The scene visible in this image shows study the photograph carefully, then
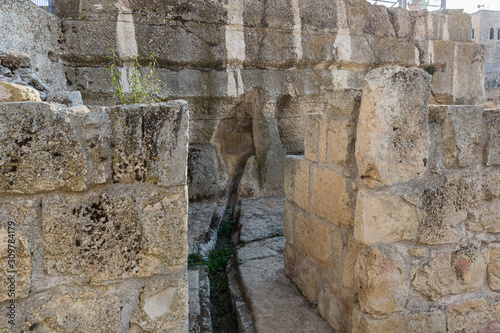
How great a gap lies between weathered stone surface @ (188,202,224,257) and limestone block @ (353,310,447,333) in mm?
2068

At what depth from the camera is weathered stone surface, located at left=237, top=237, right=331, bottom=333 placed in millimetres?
2322

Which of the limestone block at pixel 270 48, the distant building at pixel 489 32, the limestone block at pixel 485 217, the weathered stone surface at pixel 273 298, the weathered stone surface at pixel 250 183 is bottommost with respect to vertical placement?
the weathered stone surface at pixel 273 298

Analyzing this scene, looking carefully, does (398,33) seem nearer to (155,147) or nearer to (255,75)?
(255,75)

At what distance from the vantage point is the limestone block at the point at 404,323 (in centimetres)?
185

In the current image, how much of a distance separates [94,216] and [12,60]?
4.52 feet

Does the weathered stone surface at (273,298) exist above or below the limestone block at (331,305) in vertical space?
below

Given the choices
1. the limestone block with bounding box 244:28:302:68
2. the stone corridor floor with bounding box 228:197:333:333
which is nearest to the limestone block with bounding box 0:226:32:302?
the stone corridor floor with bounding box 228:197:333:333

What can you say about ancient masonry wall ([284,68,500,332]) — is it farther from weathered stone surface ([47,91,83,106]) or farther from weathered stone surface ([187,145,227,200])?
weathered stone surface ([187,145,227,200])

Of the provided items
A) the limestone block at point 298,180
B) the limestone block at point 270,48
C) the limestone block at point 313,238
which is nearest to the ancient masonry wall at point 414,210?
the limestone block at point 313,238

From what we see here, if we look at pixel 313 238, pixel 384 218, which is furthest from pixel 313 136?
pixel 384 218

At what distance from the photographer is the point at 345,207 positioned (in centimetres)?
209

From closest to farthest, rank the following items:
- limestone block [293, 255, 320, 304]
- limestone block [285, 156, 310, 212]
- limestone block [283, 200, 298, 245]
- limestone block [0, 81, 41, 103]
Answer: limestone block [0, 81, 41, 103], limestone block [293, 255, 320, 304], limestone block [285, 156, 310, 212], limestone block [283, 200, 298, 245]

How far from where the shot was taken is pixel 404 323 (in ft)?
6.20

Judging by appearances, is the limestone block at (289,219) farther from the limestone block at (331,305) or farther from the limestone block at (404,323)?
the limestone block at (404,323)
